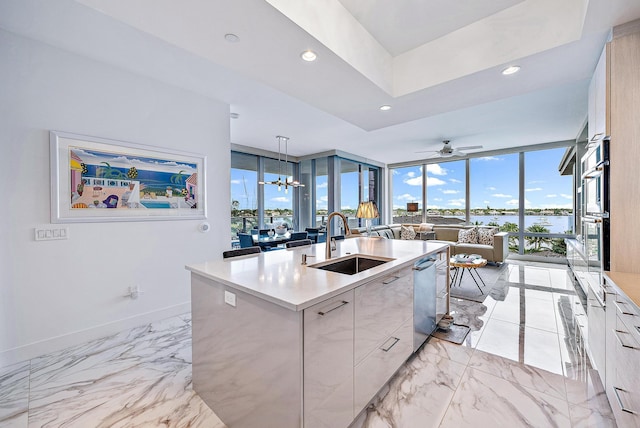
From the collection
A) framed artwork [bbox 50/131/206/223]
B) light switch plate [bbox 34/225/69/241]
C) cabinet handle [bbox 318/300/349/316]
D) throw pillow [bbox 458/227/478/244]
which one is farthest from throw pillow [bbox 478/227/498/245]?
light switch plate [bbox 34/225/69/241]

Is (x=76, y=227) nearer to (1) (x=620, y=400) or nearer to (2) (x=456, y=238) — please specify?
(1) (x=620, y=400)

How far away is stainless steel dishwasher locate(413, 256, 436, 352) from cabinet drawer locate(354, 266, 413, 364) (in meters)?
0.11

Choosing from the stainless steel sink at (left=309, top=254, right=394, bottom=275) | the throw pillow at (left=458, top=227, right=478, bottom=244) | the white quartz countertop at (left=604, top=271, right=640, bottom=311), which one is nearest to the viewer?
the white quartz countertop at (left=604, top=271, right=640, bottom=311)

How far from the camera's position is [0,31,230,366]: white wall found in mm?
2139

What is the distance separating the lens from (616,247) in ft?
5.52

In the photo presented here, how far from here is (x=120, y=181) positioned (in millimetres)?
2670

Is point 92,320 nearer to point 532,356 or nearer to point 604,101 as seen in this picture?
point 532,356

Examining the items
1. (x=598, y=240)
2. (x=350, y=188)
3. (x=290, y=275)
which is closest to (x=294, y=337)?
(x=290, y=275)

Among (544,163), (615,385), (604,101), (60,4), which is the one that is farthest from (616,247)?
(544,163)

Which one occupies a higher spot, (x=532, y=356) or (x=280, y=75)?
(x=280, y=75)

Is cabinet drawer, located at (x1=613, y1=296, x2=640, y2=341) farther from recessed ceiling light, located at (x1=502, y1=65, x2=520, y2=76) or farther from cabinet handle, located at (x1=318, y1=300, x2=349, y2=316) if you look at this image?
recessed ceiling light, located at (x1=502, y1=65, x2=520, y2=76)

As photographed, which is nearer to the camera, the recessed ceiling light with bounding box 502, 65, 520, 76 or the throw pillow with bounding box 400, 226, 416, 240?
the recessed ceiling light with bounding box 502, 65, 520, 76

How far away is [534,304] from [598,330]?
1879 mm

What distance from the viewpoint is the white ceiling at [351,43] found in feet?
5.20
